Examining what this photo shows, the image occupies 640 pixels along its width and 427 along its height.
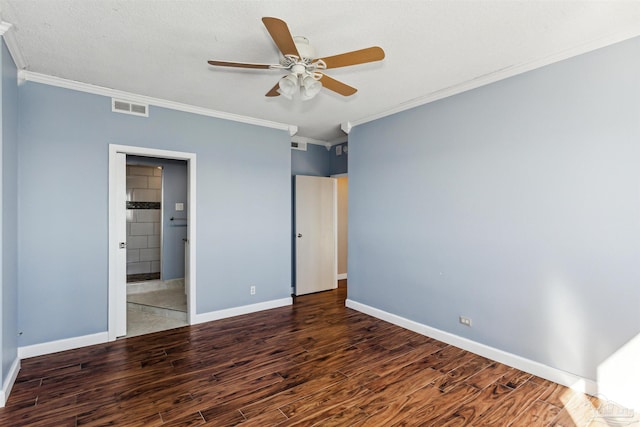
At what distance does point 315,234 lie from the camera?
5.55m

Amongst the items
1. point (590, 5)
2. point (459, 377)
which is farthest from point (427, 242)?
point (590, 5)

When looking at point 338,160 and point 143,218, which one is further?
point 143,218

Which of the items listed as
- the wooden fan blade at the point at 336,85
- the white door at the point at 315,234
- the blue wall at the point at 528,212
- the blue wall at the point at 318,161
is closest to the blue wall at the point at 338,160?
the blue wall at the point at 318,161

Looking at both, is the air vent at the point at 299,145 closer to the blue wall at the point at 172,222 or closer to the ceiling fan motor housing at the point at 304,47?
the blue wall at the point at 172,222

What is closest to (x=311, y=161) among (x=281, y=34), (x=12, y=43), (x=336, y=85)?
(x=336, y=85)

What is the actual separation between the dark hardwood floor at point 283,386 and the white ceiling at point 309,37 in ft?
8.99

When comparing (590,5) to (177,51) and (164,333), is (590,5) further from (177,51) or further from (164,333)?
(164,333)

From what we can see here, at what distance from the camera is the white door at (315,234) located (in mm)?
5367

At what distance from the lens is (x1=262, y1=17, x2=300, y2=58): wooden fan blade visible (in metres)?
1.72

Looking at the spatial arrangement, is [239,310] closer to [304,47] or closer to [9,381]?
[9,381]

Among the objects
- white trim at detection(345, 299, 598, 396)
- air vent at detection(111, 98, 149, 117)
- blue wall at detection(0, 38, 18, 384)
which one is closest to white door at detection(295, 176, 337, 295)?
white trim at detection(345, 299, 598, 396)

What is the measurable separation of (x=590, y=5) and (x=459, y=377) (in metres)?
2.90

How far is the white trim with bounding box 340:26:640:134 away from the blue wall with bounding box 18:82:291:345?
2.21 metres

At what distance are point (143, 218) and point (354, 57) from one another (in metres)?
5.45
